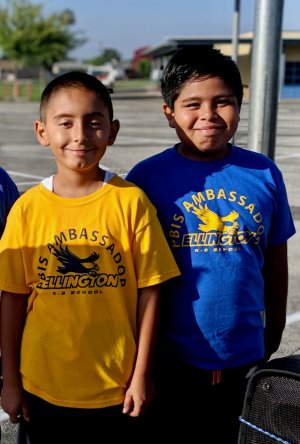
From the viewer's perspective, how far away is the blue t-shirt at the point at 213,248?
5.56 ft

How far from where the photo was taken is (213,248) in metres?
1.69

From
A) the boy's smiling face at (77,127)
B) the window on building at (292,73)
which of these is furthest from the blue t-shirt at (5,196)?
the window on building at (292,73)

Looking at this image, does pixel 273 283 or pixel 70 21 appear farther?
pixel 70 21

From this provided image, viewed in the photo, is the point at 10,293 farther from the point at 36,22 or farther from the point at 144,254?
the point at 36,22

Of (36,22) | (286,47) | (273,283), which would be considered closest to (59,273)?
(273,283)

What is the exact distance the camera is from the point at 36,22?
5478 centimetres

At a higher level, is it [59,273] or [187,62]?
[187,62]

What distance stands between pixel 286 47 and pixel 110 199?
115ft

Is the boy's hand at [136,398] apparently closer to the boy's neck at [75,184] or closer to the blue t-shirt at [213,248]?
Result: the blue t-shirt at [213,248]

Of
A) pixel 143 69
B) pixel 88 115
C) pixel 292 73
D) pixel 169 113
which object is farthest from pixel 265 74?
pixel 143 69

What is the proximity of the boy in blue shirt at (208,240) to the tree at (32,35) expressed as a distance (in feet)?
180

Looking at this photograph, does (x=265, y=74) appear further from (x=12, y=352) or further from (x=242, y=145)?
(x=12, y=352)

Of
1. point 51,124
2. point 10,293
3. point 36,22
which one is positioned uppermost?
point 36,22

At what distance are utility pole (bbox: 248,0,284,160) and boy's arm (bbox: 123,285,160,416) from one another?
119 centimetres
